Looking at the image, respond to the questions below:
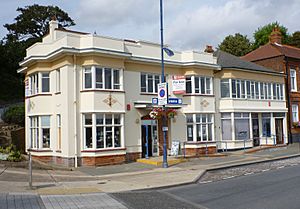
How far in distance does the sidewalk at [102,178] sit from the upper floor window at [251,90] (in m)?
8.59

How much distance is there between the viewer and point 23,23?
55.8 metres

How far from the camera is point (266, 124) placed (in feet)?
102

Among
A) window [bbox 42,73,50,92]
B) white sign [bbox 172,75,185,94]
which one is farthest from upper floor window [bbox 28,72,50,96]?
white sign [bbox 172,75,185,94]

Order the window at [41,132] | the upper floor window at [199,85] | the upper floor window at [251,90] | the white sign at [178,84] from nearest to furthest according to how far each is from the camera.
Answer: the window at [41,132]
the white sign at [178,84]
the upper floor window at [199,85]
the upper floor window at [251,90]

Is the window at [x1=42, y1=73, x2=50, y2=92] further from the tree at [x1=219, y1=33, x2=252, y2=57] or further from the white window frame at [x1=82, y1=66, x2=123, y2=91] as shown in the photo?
the tree at [x1=219, y1=33, x2=252, y2=57]

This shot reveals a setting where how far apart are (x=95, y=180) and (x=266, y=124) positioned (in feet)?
66.8

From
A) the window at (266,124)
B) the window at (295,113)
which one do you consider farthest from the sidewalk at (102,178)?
the window at (295,113)

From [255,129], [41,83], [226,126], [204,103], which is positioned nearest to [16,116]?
[41,83]

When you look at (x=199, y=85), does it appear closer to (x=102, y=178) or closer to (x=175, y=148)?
(x=175, y=148)

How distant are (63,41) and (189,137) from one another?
1116cm

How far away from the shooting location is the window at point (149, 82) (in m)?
23.4

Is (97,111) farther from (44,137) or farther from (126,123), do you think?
(44,137)

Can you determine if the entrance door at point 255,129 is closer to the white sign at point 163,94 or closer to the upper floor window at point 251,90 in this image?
the upper floor window at point 251,90

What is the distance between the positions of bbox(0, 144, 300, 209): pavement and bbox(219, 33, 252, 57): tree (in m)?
35.6
